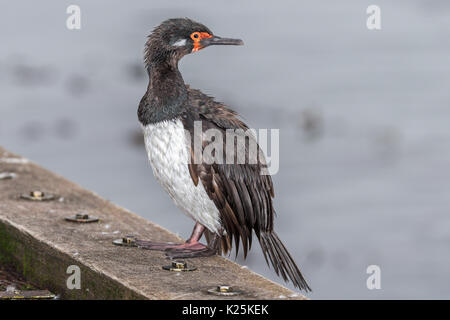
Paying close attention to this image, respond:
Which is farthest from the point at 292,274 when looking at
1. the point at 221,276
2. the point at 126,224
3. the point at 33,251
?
the point at 33,251

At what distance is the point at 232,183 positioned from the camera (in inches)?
205

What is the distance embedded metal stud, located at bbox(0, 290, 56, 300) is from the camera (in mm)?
4742

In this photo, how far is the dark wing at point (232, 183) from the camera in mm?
5184

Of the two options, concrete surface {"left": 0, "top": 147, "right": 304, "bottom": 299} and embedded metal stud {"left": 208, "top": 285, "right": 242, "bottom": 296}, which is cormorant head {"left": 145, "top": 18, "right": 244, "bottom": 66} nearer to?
concrete surface {"left": 0, "top": 147, "right": 304, "bottom": 299}

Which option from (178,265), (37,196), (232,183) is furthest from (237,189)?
(37,196)

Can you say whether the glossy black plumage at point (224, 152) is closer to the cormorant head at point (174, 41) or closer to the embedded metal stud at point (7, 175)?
the cormorant head at point (174, 41)

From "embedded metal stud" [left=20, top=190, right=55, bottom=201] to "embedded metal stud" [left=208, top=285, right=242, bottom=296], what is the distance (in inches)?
73.3

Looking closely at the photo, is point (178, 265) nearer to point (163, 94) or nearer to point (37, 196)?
point (163, 94)

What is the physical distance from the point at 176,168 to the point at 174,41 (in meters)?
0.69

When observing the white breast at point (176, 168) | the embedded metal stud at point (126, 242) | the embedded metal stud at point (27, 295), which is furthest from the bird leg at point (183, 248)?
the embedded metal stud at point (27, 295)
